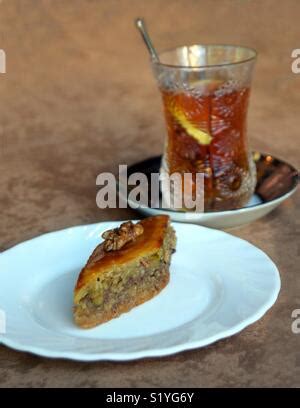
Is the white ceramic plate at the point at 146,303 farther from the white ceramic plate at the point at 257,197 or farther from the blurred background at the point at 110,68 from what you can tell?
the blurred background at the point at 110,68

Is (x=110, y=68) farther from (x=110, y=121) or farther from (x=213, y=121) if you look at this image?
(x=213, y=121)

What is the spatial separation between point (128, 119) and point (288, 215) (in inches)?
35.4

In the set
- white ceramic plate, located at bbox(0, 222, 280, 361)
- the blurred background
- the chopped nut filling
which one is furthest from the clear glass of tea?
the blurred background

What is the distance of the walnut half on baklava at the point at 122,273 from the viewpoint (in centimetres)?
112

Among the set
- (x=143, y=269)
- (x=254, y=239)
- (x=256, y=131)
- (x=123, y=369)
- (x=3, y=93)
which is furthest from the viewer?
(x=3, y=93)

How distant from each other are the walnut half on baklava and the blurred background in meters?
0.88

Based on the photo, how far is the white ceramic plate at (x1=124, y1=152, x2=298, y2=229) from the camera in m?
1.41

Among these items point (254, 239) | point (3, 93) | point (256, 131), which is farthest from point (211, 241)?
point (3, 93)

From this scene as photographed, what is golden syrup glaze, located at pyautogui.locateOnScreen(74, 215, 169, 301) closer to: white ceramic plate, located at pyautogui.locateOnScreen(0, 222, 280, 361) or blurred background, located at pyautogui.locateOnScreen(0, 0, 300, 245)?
white ceramic plate, located at pyautogui.locateOnScreen(0, 222, 280, 361)

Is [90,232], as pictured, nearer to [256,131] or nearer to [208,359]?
[208,359]

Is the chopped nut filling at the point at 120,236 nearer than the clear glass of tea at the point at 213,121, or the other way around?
the chopped nut filling at the point at 120,236

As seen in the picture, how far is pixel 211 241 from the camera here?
1338 millimetres

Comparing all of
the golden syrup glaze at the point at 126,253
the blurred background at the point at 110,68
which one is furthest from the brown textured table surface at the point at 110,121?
the golden syrup glaze at the point at 126,253

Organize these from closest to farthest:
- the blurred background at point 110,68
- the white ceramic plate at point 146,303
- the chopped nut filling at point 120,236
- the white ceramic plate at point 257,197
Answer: the white ceramic plate at point 146,303 → the chopped nut filling at point 120,236 → the white ceramic plate at point 257,197 → the blurred background at point 110,68
